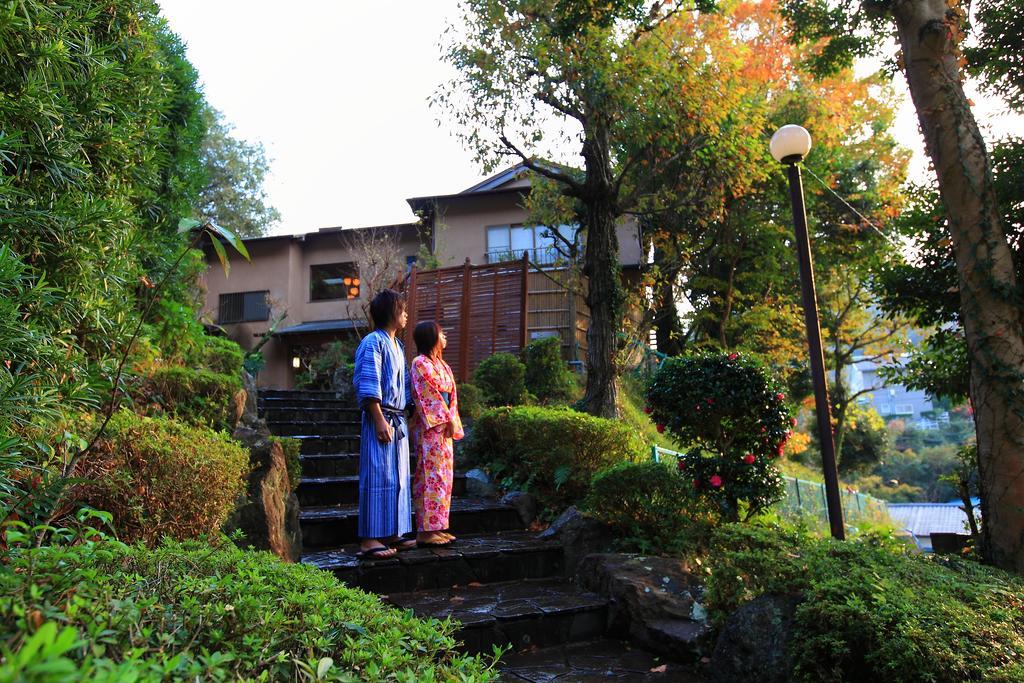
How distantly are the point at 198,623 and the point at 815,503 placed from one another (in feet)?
46.1

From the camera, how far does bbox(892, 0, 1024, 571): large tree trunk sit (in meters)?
4.61

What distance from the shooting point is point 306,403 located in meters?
11.1

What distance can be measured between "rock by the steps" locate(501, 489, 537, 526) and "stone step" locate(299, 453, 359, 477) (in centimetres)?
189

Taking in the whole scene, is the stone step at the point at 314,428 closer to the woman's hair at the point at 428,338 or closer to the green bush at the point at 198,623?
the woman's hair at the point at 428,338

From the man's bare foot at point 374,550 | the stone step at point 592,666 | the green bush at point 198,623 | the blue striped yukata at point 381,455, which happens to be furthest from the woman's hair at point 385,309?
the green bush at point 198,623

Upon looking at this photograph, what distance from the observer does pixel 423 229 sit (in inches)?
815

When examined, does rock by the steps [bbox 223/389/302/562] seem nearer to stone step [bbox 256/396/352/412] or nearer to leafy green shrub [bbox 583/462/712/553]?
leafy green shrub [bbox 583/462/712/553]

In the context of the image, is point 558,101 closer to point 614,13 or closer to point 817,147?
point 614,13

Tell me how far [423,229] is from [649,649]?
1774 cm

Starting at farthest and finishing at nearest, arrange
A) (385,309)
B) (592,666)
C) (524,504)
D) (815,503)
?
(815,503)
(524,504)
(385,309)
(592,666)

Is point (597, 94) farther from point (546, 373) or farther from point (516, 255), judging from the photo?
point (516, 255)

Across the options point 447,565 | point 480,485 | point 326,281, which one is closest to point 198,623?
point 447,565

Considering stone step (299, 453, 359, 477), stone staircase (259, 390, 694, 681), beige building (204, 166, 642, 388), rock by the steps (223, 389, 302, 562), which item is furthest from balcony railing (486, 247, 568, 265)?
rock by the steps (223, 389, 302, 562)

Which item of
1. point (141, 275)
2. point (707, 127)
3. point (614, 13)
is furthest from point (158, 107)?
point (707, 127)
